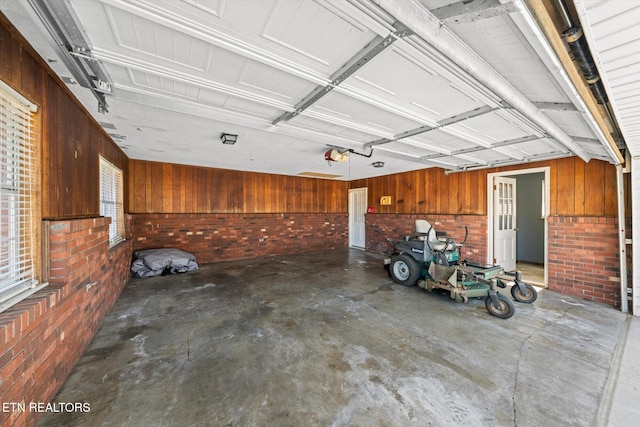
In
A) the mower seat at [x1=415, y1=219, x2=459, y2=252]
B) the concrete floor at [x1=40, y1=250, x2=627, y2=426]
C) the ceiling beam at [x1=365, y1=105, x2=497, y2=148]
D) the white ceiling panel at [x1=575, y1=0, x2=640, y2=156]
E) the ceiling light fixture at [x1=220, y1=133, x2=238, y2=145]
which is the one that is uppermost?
the ceiling light fixture at [x1=220, y1=133, x2=238, y2=145]

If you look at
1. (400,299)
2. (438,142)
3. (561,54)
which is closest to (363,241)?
(400,299)

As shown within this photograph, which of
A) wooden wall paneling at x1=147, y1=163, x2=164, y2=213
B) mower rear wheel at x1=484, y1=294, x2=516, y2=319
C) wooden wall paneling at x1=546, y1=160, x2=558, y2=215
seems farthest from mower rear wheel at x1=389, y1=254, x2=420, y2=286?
wooden wall paneling at x1=147, y1=163, x2=164, y2=213

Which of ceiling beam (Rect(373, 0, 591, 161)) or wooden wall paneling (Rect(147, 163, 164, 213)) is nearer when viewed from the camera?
ceiling beam (Rect(373, 0, 591, 161))

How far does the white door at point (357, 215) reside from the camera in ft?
27.6

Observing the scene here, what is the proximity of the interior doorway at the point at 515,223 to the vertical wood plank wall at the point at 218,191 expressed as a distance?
4.79 meters

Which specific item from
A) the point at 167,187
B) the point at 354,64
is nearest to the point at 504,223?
the point at 354,64

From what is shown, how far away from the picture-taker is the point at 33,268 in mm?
1736

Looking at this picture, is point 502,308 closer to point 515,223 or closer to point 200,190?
point 515,223

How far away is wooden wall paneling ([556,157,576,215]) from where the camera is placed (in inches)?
158

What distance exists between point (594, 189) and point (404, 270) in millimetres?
3195

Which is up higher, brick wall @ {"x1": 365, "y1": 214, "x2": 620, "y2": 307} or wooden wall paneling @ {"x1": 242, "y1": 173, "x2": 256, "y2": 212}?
wooden wall paneling @ {"x1": 242, "y1": 173, "x2": 256, "y2": 212}

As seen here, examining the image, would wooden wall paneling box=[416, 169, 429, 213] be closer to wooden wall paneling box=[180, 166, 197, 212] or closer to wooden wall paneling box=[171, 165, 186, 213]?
wooden wall paneling box=[180, 166, 197, 212]

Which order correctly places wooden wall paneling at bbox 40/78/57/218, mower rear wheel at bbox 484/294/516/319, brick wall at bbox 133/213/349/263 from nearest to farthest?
wooden wall paneling at bbox 40/78/57/218 < mower rear wheel at bbox 484/294/516/319 < brick wall at bbox 133/213/349/263

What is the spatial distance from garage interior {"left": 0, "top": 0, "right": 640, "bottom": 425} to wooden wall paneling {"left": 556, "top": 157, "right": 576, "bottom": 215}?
0.13 ft
